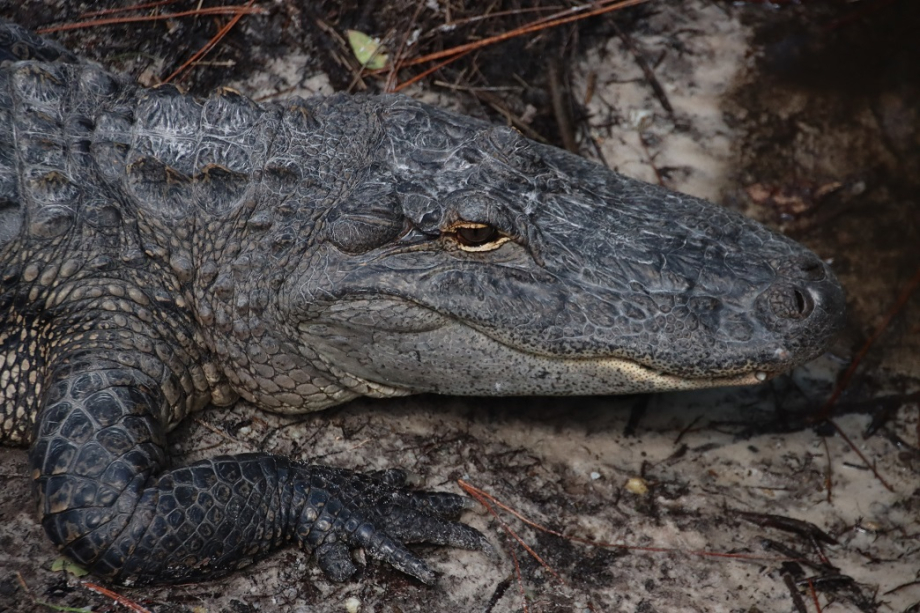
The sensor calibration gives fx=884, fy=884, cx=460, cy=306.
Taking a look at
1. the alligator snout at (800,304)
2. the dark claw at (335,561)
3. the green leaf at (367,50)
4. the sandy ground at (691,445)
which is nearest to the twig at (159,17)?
the sandy ground at (691,445)

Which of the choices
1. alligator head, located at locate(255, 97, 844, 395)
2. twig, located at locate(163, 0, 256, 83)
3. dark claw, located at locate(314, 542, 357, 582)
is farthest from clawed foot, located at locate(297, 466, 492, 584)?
twig, located at locate(163, 0, 256, 83)

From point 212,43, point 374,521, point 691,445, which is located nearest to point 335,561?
point 374,521

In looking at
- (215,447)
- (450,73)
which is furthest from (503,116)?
A: (215,447)

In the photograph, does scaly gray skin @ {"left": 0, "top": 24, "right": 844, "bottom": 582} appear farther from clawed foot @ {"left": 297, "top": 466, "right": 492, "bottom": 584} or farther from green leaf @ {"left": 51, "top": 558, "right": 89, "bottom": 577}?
green leaf @ {"left": 51, "top": 558, "right": 89, "bottom": 577}

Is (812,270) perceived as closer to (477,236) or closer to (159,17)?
(477,236)

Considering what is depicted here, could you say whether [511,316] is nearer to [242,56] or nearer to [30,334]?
[30,334]

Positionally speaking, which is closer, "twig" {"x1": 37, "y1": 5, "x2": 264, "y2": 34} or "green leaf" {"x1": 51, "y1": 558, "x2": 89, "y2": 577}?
"green leaf" {"x1": 51, "y1": 558, "x2": 89, "y2": 577}
